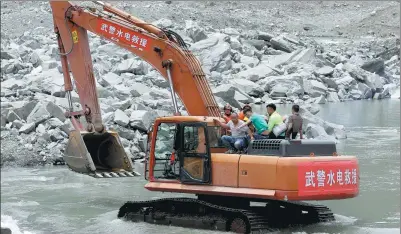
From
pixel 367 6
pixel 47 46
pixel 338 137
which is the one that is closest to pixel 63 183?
pixel 338 137

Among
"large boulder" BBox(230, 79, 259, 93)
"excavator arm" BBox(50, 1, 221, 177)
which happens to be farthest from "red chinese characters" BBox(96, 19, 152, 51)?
"large boulder" BBox(230, 79, 259, 93)

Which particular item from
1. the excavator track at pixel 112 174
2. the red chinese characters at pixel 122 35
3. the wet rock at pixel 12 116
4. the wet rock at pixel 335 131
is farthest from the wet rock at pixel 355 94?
the excavator track at pixel 112 174

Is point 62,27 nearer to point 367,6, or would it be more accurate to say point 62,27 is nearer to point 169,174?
point 169,174

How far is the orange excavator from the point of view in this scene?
40.7 ft

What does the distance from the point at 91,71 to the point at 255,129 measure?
407cm

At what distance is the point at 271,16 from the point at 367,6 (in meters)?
11.2

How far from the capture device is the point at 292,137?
13.4 m

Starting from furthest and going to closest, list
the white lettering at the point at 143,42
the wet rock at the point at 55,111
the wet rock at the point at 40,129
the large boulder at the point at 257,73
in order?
the large boulder at the point at 257,73 < the wet rock at the point at 55,111 < the wet rock at the point at 40,129 < the white lettering at the point at 143,42

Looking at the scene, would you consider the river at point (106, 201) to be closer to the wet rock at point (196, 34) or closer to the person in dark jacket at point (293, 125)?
the person in dark jacket at point (293, 125)

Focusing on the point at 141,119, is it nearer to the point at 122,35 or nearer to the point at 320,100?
the point at 122,35

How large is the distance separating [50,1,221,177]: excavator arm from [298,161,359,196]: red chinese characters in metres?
2.51

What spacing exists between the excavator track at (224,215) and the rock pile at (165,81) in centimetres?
684

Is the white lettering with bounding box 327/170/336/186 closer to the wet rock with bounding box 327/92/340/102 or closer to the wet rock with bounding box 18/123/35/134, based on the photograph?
the wet rock with bounding box 18/123/35/134

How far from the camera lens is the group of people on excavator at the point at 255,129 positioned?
12953 millimetres
